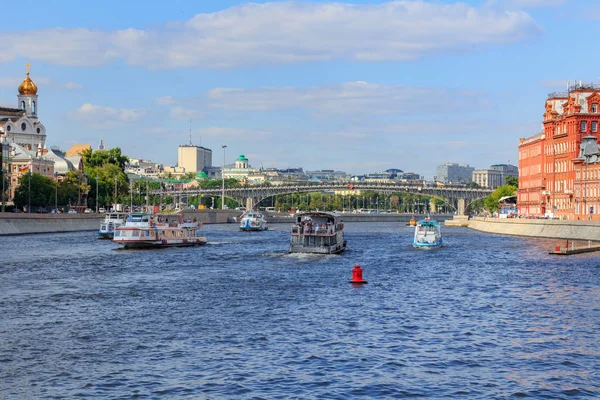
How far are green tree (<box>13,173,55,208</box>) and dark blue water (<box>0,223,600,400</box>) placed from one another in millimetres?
89169

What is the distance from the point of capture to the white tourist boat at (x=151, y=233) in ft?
327

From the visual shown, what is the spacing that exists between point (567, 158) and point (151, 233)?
2875 inches

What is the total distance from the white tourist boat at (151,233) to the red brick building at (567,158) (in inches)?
2225

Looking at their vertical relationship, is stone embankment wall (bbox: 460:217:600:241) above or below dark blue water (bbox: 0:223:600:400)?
above

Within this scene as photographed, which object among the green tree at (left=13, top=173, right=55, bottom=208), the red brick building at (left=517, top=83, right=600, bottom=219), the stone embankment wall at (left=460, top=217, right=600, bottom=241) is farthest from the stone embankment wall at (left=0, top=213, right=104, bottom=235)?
the red brick building at (left=517, top=83, right=600, bottom=219)

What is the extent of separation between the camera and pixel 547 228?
126312 mm

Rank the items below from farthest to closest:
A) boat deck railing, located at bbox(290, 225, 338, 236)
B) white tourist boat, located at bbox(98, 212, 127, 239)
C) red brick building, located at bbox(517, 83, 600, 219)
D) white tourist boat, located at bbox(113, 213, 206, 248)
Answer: red brick building, located at bbox(517, 83, 600, 219) → white tourist boat, located at bbox(98, 212, 127, 239) → white tourist boat, located at bbox(113, 213, 206, 248) → boat deck railing, located at bbox(290, 225, 338, 236)

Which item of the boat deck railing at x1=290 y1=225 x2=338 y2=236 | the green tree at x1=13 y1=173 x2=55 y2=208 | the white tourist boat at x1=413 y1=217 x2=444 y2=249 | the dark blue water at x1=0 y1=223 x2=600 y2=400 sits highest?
the green tree at x1=13 y1=173 x2=55 y2=208

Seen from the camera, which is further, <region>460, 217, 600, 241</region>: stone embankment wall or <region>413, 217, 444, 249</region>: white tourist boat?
<region>460, 217, 600, 241</region>: stone embankment wall

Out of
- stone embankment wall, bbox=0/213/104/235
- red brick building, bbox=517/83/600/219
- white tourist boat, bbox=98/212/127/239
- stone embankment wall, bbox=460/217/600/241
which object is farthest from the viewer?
red brick building, bbox=517/83/600/219

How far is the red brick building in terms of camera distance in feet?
441

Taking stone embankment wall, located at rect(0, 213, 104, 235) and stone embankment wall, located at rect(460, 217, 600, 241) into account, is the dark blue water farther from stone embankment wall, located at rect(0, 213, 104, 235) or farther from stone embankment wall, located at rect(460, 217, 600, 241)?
stone embankment wall, located at rect(0, 213, 104, 235)

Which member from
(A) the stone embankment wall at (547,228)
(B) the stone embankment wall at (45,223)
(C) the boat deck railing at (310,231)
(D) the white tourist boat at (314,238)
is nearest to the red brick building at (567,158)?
(A) the stone embankment wall at (547,228)

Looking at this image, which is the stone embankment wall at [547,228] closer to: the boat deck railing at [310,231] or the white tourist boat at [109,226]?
the boat deck railing at [310,231]
